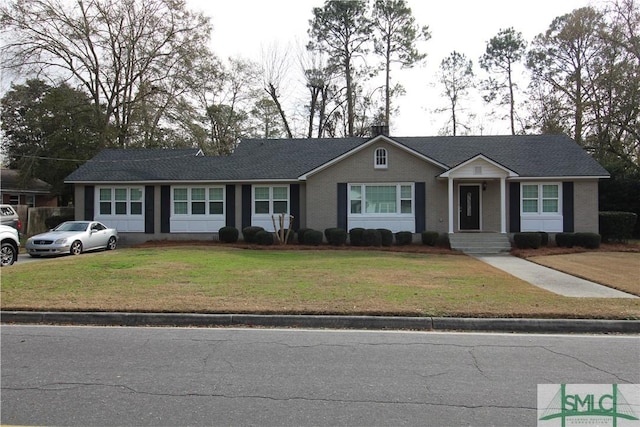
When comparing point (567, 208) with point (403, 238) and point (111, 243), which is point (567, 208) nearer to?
point (403, 238)

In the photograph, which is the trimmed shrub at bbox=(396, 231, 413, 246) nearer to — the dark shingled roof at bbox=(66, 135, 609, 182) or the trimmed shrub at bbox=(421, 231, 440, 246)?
the trimmed shrub at bbox=(421, 231, 440, 246)

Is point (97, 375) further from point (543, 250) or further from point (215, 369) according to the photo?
point (543, 250)

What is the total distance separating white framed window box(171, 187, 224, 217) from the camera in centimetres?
2355

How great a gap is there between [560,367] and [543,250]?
15667mm

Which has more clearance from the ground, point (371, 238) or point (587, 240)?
point (371, 238)

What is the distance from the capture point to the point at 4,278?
1102 cm

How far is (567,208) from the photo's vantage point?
21.6m

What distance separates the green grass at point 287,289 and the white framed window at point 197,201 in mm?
8401

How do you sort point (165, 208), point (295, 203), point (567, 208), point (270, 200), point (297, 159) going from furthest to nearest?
point (297, 159) < point (165, 208) < point (270, 200) < point (295, 203) < point (567, 208)

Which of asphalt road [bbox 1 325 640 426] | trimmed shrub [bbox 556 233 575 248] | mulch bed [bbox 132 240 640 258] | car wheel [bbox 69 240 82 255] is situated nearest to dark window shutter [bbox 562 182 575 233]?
trimmed shrub [bbox 556 233 575 248]

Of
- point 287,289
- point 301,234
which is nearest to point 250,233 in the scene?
point 301,234

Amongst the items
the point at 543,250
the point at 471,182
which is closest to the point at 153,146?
the point at 471,182

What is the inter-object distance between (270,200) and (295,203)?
1.29 m

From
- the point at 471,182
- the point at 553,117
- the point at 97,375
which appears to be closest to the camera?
the point at 97,375
